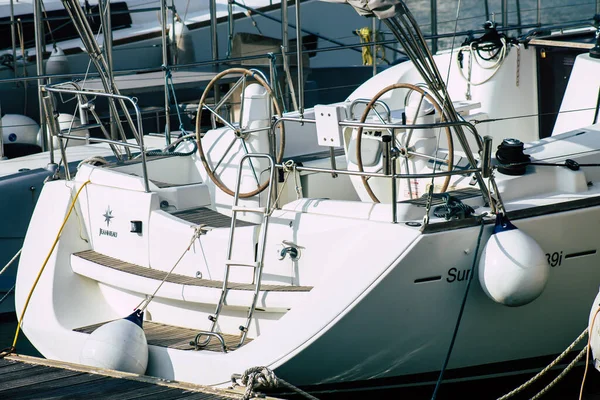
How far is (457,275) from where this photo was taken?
524 centimetres

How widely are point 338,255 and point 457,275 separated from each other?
0.65 metres

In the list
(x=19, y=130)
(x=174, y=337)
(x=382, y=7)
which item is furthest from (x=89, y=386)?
(x=19, y=130)

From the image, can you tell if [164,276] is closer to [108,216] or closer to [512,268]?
[108,216]

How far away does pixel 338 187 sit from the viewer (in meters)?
6.86

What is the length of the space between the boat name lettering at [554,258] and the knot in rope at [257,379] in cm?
170

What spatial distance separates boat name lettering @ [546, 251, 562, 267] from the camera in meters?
5.50

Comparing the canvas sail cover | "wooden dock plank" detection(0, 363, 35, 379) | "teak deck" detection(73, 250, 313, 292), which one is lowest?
"wooden dock plank" detection(0, 363, 35, 379)

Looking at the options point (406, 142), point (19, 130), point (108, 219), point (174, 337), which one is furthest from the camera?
point (19, 130)

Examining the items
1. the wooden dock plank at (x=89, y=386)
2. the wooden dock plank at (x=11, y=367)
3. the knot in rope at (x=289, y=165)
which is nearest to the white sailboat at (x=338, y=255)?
the knot in rope at (x=289, y=165)

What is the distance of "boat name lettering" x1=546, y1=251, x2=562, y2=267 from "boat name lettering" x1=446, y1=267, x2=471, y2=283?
0.54 metres

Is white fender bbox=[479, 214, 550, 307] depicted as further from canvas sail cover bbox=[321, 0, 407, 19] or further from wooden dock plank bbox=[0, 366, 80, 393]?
wooden dock plank bbox=[0, 366, 80, 393]

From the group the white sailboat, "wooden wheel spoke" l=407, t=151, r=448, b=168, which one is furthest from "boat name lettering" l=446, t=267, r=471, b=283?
"wooden wheel spoke" l=407, t=151, r=448, b=168

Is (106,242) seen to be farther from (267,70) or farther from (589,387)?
(267,70)

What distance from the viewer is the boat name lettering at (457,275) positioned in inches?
205
